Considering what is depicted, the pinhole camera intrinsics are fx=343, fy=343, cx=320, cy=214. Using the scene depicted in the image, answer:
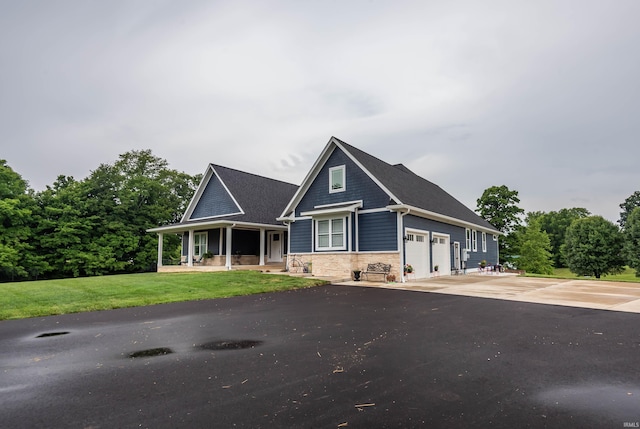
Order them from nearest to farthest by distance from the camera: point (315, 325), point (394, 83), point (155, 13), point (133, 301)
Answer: point (315, 325) < point (133, 301) < point (155, 13) < point (394, 83)

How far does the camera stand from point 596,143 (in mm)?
18453

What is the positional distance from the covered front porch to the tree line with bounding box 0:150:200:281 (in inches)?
366

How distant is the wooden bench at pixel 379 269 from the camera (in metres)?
16.1

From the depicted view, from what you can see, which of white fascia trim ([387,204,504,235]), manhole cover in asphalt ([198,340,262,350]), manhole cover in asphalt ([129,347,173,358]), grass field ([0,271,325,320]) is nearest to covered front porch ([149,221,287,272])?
grass field ([0,271,325,320])

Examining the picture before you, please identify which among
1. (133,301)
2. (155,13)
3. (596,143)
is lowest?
(133,301)

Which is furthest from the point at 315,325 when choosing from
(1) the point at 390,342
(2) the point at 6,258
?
(2) the point at 6,258

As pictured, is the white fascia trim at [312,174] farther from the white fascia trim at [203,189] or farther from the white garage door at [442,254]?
the white garage door at [442,254]

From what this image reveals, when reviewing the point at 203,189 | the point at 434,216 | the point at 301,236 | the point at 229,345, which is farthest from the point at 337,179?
the point at 229,345

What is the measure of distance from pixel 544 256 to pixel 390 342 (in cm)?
3670

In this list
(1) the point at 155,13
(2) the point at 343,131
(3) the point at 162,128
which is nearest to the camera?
(1) the point at 155,13

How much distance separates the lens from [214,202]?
81.6 feet

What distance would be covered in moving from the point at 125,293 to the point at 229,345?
7.93 m

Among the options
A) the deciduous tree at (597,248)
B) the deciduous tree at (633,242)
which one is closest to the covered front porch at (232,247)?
the deciduous tree at (633,242)

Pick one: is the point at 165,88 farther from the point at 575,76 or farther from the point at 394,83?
the point at 575,76
